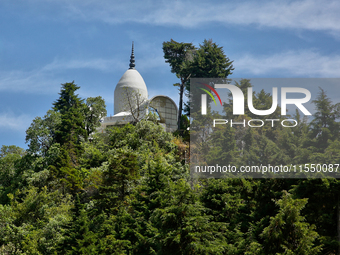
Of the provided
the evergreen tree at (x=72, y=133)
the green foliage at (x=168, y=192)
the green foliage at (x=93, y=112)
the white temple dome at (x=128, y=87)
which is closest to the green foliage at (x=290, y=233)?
the green foliage at (x=168, y=192)

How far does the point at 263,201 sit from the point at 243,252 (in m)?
2.58

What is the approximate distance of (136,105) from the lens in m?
35.6

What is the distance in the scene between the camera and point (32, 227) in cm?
2286

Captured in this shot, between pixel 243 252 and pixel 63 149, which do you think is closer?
pixel 243 252

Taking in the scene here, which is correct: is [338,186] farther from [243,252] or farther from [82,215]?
[82,215]

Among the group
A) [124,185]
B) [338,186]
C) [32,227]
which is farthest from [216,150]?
[32,227]

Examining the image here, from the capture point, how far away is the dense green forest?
1511 cm

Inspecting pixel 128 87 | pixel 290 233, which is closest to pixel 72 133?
pixel 128 87

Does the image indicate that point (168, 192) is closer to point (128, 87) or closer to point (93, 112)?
point (93, 112)

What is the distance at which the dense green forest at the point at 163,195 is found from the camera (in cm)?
1511

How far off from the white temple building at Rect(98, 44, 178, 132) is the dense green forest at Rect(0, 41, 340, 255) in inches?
166

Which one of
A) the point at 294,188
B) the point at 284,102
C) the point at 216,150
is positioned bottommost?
the point at 294,188

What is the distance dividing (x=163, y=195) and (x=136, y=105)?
18.7 meters

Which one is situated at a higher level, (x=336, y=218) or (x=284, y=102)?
(x=284, y=102)
